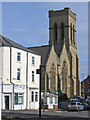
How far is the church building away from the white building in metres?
20.2

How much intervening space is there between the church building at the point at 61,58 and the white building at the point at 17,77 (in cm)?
2020

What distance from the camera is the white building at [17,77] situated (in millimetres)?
36531

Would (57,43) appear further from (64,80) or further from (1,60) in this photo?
(1,60)

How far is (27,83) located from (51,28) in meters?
59.1

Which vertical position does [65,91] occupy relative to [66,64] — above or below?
below

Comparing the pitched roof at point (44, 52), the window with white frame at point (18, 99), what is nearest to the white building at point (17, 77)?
the window with white frame at point (18, 99)

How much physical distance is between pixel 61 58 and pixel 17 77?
4216 cm

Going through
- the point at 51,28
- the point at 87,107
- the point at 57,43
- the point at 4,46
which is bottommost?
the point at 87,107

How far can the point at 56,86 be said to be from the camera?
71750mm

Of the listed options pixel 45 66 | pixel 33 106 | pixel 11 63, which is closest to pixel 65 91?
pixel 45 66

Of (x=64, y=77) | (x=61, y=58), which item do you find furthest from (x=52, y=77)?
(x=61, y=58)

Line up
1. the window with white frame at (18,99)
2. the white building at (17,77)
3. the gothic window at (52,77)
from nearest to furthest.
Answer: the white building at (17,77) < the window with white frame at (18,99) < the gothic window at (52,77)

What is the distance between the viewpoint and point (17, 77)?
3884 centimetres

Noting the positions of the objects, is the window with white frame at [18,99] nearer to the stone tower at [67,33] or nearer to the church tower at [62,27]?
the stone tower at [67,33]
